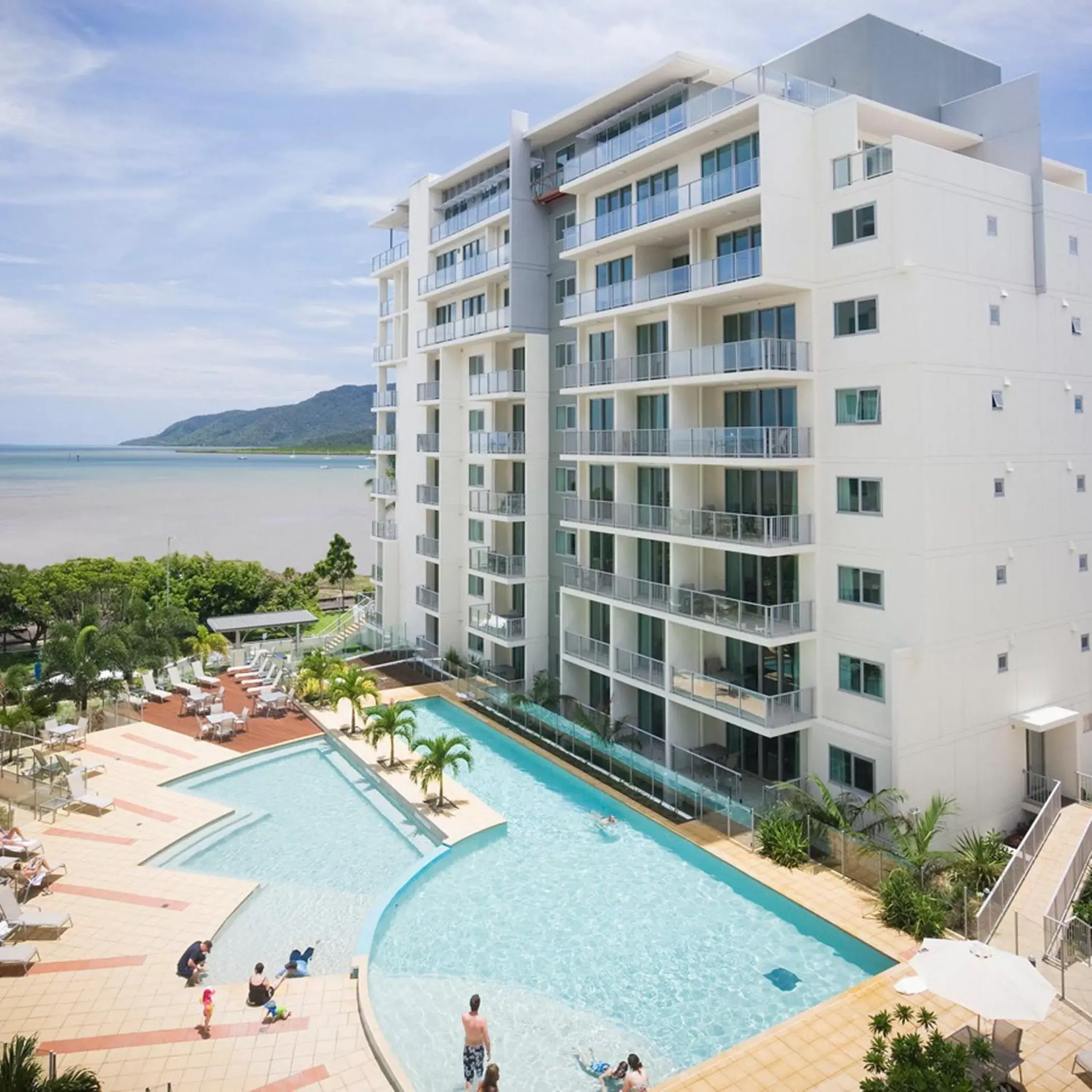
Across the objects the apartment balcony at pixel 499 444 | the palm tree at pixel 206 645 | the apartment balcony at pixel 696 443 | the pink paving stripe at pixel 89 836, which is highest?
the apartment balcony at pixel 499 444

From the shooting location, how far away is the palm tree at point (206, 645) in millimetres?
33938

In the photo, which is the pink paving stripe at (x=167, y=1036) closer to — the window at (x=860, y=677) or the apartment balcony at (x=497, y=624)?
the window at (x=860, y=677)

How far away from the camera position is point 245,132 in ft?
76.2

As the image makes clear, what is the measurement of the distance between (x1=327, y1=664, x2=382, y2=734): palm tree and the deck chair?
7.18 metres

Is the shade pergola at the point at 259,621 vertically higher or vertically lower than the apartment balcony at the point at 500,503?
lower

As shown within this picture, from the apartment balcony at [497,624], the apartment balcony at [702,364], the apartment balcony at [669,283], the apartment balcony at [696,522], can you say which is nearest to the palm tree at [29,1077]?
the apartment balcony at [696,522]

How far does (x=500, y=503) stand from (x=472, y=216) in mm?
10609

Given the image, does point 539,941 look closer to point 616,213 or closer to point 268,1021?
point 268,1021

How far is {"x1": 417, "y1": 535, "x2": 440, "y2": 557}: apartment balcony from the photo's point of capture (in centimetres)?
3284

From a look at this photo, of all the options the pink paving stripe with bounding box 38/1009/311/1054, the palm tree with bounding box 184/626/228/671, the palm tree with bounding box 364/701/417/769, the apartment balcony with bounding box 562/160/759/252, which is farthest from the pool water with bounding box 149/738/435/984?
the apartment balcony with bounding box 562/160/759/252

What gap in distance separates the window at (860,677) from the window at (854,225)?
361 inches

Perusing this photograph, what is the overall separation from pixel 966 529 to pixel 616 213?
12.5 metres

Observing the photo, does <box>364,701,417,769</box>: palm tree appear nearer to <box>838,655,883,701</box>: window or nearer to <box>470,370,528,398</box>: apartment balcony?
<box>838,655,883,701</box>: window

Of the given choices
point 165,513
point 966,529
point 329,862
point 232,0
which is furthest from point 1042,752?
point 165,513
